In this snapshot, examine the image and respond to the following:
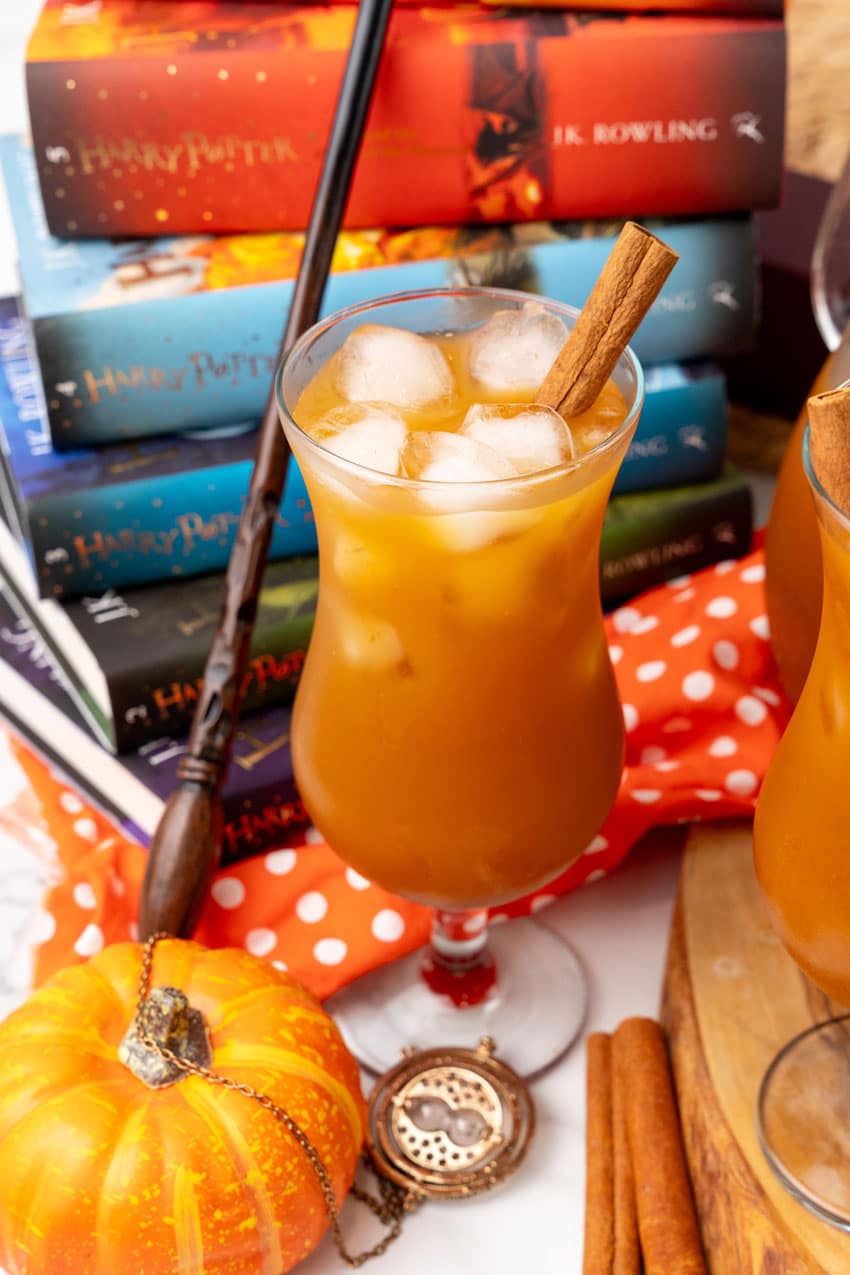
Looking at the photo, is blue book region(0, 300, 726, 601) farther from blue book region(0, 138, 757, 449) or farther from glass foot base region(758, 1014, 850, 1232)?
glass foot base region(758, 1014, 850, 1232)

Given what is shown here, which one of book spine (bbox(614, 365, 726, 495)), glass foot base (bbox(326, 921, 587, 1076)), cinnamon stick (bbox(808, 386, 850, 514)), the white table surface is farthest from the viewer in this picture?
book spine (bbox(614, 365, 726, 495))

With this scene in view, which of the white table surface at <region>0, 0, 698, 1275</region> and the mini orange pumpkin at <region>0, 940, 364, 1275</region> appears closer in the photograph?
the mini orange pumpkin at <region>0, 940, 364, 1275</region>

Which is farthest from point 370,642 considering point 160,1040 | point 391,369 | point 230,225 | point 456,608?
point 230,225

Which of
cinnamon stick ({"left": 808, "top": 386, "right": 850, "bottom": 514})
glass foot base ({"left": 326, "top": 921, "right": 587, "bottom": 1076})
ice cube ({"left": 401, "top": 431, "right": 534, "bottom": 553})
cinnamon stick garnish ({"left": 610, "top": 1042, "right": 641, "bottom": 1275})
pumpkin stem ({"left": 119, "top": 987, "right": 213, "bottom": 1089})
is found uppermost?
cinnamon stick ({"left": 808, "top": 386, "right": 850, "bottom": 514})

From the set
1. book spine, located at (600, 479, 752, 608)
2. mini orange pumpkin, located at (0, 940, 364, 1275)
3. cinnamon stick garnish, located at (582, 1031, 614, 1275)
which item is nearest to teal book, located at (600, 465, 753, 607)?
book spine, located at (600, 479, 752, 608)

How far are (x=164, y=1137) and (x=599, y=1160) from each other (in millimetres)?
313

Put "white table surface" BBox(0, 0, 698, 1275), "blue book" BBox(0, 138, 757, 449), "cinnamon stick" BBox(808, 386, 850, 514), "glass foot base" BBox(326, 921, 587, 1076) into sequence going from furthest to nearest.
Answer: "blue book" BBox(0, 138, 757, 449), "glass foot base" BBox(326, 921, 587, 1076), "white table surface" BBox(0, 0, 698, 1275), "cinnamon stick" BBox(808, 386, 850, 514)

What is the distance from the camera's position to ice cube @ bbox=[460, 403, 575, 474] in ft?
2.68

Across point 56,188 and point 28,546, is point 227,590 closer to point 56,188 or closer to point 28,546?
point 28,546

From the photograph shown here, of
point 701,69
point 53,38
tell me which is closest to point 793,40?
point 701,69

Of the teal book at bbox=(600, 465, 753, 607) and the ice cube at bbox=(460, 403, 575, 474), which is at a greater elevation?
the ice cube at bbox=(460, 403, 575, 474)

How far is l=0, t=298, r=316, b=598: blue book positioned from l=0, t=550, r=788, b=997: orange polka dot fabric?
0.21 meters

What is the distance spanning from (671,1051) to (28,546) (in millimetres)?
675

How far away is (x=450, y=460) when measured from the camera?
2.65 ft
